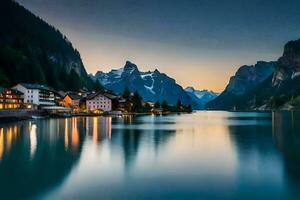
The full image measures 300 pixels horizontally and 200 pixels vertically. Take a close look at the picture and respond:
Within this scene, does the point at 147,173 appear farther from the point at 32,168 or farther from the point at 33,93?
the point at 33,93

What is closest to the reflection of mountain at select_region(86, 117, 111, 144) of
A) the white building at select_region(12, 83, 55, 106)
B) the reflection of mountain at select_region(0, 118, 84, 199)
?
the reflection of mountain at select_region(0, 118, 84, 199)

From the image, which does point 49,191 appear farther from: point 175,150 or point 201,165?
point 175,150

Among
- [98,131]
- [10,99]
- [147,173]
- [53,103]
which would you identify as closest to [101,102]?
[53,103]

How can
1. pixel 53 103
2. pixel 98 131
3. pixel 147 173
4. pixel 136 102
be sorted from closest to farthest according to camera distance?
pixel 147 173, pixel 98 131, pixel 53 103, pixel 136 102

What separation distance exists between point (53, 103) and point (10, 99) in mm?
34165

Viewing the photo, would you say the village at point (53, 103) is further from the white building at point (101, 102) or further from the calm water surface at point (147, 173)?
the calm water surface at point (147, 173)

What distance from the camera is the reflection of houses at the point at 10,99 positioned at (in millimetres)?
101188

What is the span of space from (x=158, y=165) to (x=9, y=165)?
9.85 m

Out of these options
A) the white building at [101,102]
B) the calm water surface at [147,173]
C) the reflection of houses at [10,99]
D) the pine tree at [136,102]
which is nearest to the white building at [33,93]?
the reflection of houses at [10,99]

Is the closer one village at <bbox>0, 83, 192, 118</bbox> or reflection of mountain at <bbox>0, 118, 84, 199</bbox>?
reflection of mountain at <bbox>0, 118, 84, 199</bbox>

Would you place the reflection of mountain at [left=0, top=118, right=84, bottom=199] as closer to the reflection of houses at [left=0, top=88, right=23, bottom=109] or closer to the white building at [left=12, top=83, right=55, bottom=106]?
the reflection of houses at [left=0, top=88, right=23, bottom=109]

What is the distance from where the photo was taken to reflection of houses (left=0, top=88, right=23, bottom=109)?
10119 centimetres

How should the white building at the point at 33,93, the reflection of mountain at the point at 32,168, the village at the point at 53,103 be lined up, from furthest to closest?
the white building at the point at 33,93
the village at the point at 53,103
the reflection of mountain at the point at 32,168

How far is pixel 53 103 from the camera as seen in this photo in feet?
463
